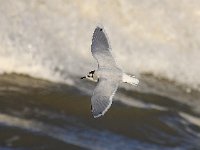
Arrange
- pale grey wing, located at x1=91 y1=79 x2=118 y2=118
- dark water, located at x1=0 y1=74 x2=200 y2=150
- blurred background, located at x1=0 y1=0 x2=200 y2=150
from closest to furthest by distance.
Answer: pale grey wing, located at x1=91 y1=79 x2=118 y2=118, dark water, located at x1=0 y1=74 x2=200 y2=150, blurred background, located at x1=0 y1=0 x2=200 y2=150

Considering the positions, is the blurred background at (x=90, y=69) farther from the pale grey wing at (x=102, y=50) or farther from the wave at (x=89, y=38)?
the pale grey wing at (x=102, y=50)

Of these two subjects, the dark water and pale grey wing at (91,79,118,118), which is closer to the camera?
pale grey wing at (91,79,118,118)

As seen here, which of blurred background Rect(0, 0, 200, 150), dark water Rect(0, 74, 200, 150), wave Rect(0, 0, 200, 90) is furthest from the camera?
wave Rect(0, 0, 200, 90)

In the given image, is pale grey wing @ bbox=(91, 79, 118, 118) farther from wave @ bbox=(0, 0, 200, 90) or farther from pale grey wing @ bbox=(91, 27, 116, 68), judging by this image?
wave @ bbox=(0, 0, 200, 90)

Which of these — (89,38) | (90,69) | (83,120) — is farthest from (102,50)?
(89,38)

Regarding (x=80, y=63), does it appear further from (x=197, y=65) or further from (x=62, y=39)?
(x=197, y=65)

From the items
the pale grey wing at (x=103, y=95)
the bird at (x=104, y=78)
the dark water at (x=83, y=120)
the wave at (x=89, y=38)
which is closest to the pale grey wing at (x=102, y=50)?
the bird at (x=104, y=78)

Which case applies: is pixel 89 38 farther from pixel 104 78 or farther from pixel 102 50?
pixel 104 78

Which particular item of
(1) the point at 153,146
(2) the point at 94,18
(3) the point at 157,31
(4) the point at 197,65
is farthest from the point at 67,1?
(1) the point at 153,146

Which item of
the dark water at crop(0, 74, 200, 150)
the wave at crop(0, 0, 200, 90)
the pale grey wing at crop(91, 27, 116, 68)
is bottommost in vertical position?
the pale grey wing at crop(91, 27, 116, 68)

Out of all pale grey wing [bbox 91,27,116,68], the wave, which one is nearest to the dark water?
the wave
